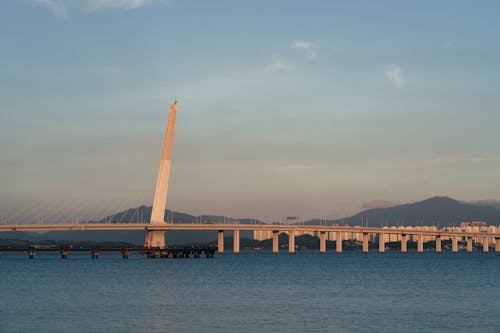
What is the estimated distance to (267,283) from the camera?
249 feet

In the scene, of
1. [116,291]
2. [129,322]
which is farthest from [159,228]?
[129,322]

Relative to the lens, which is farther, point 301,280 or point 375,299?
point 301,280

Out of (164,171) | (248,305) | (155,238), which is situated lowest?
(248,305)

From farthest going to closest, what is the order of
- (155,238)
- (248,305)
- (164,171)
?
(155,238), (164,171), (248,305)

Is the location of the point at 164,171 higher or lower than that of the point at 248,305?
higher

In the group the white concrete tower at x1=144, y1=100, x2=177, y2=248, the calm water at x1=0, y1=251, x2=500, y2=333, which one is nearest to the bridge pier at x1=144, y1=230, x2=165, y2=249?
the white concrete tower at x1=144, y1=100, x2=177, y2=248

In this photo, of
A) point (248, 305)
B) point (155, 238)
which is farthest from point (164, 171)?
point (248, 305)

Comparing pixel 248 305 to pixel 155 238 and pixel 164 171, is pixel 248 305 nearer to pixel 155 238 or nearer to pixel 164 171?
pixel 164 171

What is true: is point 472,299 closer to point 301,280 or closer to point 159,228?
point 301,280

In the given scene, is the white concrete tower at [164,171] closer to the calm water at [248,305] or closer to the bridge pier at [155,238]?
the bridge pier at [155,238]

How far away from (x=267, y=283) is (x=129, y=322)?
3325 centimetres

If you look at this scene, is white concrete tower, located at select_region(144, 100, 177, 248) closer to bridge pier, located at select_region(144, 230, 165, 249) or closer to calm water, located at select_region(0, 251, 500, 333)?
bridge pier, located at select_region(144, 230, 165, 249)

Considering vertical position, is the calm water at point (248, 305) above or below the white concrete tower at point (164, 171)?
below

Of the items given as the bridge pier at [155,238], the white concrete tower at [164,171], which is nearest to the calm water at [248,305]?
the white concrete tower at [164,171]
